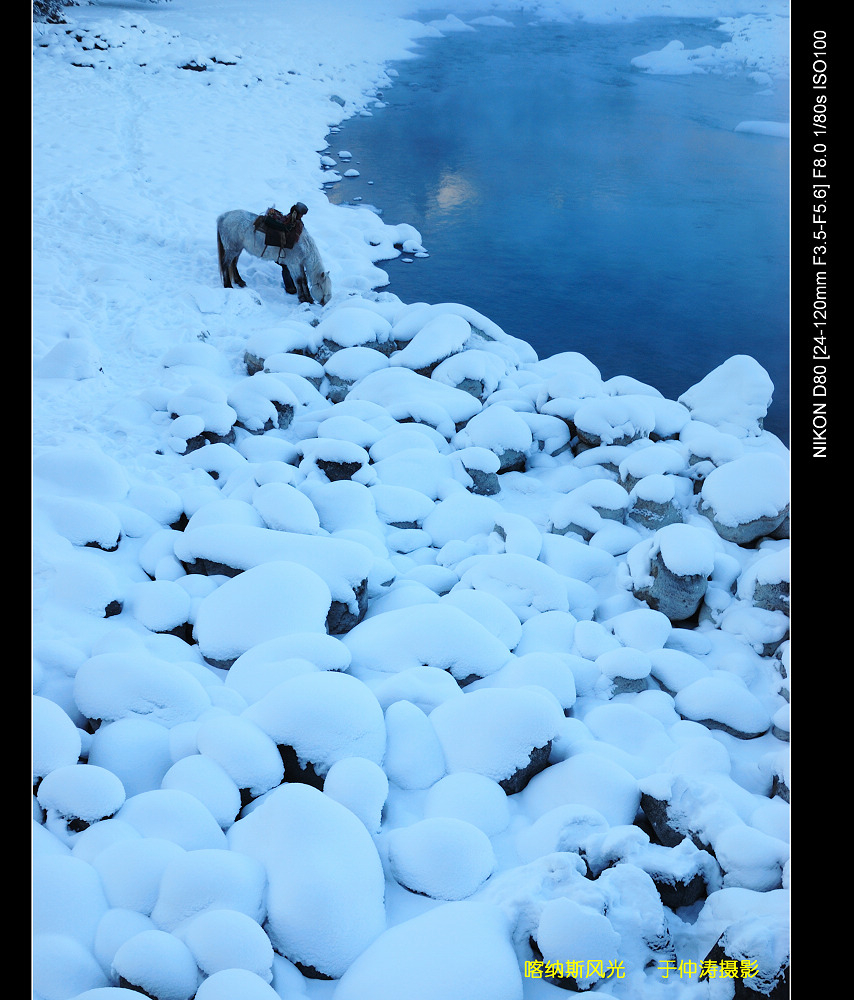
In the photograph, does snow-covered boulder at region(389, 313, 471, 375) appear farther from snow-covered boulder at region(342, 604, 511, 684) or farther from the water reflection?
the water reflection

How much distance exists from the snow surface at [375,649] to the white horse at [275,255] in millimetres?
128

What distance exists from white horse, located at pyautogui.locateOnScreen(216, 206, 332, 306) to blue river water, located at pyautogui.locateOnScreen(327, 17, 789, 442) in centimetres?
84

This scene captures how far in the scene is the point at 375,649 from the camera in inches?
100

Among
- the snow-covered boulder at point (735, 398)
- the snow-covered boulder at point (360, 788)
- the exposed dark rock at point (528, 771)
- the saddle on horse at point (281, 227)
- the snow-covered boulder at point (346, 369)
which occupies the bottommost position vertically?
the exposed dark rock at point (528, 771)

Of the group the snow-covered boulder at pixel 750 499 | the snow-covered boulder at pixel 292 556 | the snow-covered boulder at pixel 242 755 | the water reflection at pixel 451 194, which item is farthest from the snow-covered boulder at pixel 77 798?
the water reflection at pixel 451 194

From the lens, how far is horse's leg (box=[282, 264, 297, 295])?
5508mm

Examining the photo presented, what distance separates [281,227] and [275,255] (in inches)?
8.1

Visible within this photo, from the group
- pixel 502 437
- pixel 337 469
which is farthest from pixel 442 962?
pixel 502 437

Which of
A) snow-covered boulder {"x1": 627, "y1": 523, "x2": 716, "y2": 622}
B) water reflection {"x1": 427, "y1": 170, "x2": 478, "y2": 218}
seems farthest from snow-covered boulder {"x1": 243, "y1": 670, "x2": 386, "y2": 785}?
water reflection {"x1": 427, "y1": 170, "x2": 478, "y2": 218}

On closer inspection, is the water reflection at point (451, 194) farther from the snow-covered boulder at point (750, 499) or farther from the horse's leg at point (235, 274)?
the snow-covered boulder at point (750, 499)

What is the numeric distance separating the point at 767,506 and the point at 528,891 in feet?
7.07

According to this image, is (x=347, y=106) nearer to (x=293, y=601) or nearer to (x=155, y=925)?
(x=293, y=601)

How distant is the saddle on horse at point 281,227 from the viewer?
16.7 feet

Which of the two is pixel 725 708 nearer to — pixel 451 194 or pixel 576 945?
pixel 576 945
